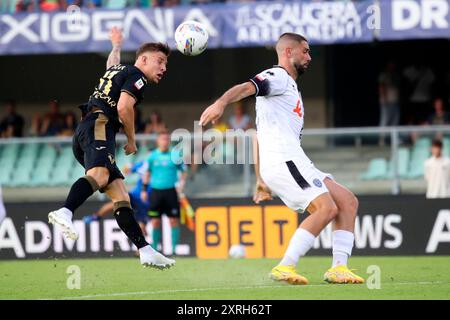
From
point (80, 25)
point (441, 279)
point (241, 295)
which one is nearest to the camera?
point (241, 295)

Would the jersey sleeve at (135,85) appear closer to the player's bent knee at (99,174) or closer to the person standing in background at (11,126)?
the player's bent knee at (99,174)

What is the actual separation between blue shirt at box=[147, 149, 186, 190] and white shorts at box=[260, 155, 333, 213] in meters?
7.41

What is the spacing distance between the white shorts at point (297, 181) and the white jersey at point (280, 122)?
74mm

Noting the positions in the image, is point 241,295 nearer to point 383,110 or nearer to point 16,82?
point 383,110

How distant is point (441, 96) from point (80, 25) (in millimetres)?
7491

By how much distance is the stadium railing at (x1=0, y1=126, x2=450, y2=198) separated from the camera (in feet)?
57.3

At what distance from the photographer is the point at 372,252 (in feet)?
55.0

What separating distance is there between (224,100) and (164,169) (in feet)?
27.9

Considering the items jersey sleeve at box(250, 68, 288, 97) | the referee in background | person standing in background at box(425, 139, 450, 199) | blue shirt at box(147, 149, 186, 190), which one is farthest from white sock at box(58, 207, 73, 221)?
person standing in background at box(425, 139, 450, 199)

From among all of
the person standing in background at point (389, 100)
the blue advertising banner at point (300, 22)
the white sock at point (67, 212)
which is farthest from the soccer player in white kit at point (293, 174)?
the person standing in background at point (389, 100)

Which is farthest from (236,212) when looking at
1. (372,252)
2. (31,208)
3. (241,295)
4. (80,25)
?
(241,295)

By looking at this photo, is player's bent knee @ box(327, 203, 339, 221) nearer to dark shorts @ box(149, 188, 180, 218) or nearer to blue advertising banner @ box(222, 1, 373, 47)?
dark shorts @ box(149, 188, 180, 218)

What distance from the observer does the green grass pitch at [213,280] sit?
32.0 ft

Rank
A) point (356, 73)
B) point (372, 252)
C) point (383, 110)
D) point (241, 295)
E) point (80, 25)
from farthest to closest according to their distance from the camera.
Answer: point (356, 73)
point (383, 110)
point (80, 25)
point (372, 252)
point (241, 295)
